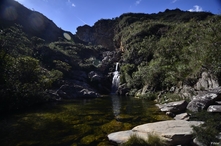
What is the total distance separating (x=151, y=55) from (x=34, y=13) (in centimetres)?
8601

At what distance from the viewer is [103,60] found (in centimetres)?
7138

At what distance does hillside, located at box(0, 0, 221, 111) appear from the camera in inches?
872

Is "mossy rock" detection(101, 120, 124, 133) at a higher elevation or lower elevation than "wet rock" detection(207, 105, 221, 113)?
lower

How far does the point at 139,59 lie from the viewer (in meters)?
58.7

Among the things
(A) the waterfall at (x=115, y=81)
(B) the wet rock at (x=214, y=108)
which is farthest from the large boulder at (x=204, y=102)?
(A) the waterfall at (x=115, y=81)

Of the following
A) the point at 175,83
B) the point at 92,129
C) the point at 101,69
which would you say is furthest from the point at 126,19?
the point at 92,129

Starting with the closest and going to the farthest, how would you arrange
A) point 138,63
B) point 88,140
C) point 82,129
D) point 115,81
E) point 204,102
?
point 88,140 → point 82,129 → point 204,102 → point 138,63 → point 115,81

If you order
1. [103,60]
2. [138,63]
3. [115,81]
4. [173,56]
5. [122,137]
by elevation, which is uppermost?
[103,60]

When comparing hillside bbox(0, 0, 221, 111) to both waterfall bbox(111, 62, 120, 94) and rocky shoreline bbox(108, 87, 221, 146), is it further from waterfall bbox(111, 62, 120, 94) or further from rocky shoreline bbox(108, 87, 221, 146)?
rocky shoreline bbox(108, 87, 221, 146)

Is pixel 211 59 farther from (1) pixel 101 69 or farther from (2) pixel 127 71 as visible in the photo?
(1) pixel 101 69

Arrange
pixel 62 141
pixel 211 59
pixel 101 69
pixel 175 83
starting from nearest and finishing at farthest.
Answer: pixel 62 141 < pixel 211 59 < pixel 175 83 < pixel 101 69

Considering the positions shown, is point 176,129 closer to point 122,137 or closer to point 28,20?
point 122,137

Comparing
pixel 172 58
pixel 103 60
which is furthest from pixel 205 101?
pixel 103 60

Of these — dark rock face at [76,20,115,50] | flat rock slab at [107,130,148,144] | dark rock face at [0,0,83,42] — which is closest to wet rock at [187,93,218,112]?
flat rock slab at [107,130,148,144]
